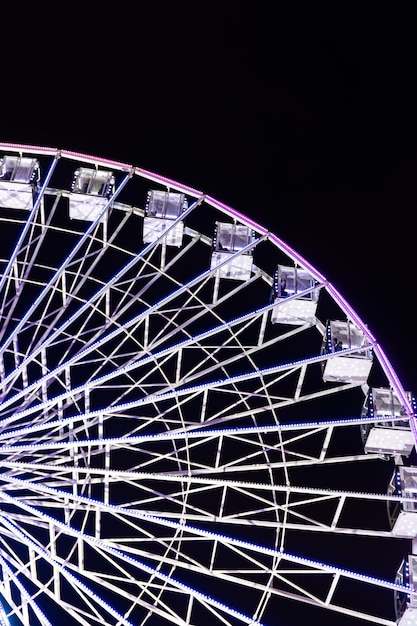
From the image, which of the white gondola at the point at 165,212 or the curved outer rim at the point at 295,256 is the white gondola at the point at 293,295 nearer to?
the curved outer rim at the point at 295,256

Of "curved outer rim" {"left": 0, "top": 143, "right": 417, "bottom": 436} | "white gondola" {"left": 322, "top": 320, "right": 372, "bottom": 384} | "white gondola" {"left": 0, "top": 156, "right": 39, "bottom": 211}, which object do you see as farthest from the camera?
"white gondola" {"left": 0, "top": 156, "right": 39, "bottom": 211}

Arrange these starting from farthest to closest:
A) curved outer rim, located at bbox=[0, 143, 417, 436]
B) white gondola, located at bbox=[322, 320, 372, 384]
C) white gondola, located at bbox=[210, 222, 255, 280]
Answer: white gondola, located at bbox=[210, 222, 255, 280]
white gondola, located at bbox=[322, 320, 372, 384]
curved outer rim, located at bbox=[0, 143, 417, 436]

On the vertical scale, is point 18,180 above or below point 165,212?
above

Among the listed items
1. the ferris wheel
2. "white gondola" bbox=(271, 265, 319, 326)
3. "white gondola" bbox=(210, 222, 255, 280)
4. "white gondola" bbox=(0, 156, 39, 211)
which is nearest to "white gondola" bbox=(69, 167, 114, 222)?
the ferris wheel

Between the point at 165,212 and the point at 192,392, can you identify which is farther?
the point at 165,212

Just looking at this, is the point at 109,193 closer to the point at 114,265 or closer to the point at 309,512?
the point at 114,265

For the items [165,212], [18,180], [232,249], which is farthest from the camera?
[165,212]

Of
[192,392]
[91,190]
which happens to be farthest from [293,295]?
[91,190]

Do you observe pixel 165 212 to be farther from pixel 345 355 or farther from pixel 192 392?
pixel 345 355

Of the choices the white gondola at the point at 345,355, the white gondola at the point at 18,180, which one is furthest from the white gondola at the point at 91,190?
the white gondola at the point at 345,355

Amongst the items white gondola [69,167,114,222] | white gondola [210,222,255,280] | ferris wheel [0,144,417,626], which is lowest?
ferris wheel [0,144,417,626]

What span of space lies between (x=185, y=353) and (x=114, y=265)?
4.50 m

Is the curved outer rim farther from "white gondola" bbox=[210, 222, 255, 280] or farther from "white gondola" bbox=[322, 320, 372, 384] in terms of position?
"white gondola" bbox=[210, 222, 255, 280]

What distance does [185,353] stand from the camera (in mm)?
33156
